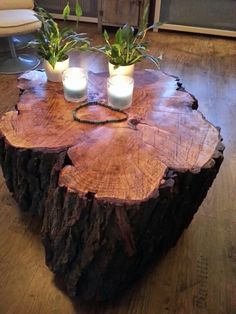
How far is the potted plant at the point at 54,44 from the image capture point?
149 centimetres

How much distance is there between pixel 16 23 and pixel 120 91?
1.57 meters

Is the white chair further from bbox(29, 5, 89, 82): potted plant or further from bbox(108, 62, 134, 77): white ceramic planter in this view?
bbox(108, 62, 134, 77): white ceramic planter

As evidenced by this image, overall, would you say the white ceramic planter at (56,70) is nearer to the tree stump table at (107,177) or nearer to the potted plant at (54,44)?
the potted plant at (54,44)

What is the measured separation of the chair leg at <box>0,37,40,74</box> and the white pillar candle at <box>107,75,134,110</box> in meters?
1.70

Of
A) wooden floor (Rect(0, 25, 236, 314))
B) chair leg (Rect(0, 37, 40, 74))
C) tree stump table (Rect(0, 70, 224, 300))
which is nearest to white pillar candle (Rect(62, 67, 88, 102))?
tree stump table (Rect(0, 70, 224, 300))

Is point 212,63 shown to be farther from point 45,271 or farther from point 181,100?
point 45,271

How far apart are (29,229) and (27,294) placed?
319 mm

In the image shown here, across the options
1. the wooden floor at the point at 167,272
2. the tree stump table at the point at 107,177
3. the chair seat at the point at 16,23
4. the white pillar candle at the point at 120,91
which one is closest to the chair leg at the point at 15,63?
the chair seat at the point at 16,23

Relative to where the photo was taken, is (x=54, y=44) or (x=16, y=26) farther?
(x=16, y=26)

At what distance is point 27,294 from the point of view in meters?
1.29

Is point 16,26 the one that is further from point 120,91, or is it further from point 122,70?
point 120,91

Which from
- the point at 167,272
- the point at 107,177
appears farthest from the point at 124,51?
the point at 167,272

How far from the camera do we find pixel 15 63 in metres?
2.91

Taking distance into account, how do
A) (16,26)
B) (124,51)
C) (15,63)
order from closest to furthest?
(124,51) → (16,26) → (15,63)
